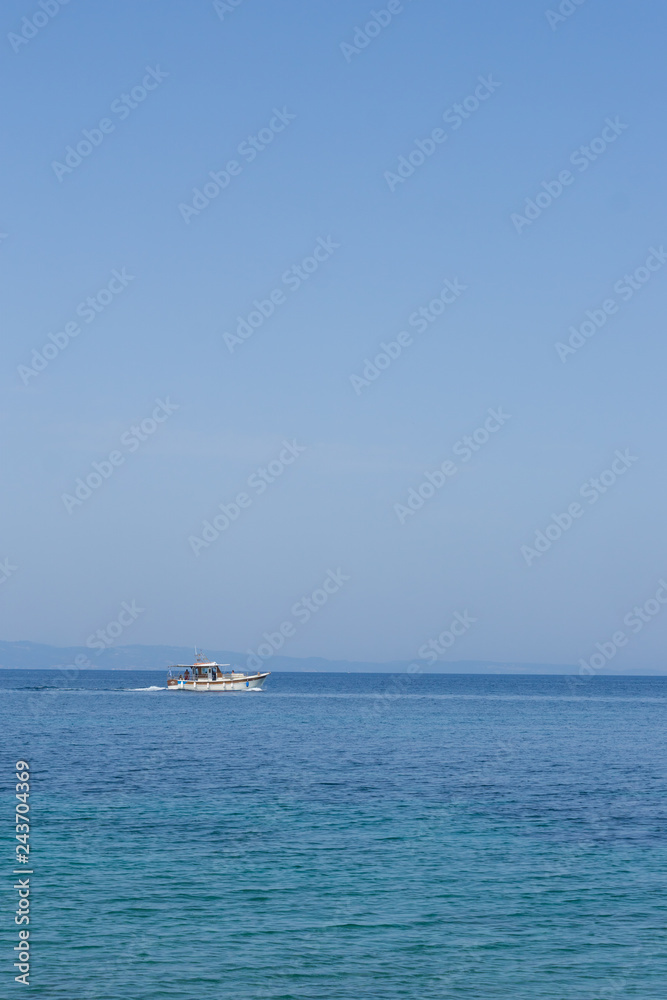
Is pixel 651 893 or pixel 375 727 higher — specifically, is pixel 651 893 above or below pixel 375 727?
below

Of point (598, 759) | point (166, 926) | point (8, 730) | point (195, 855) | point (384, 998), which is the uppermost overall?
point (8, 730)

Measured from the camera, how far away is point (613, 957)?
26438mm

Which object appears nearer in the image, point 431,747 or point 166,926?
point 166,926

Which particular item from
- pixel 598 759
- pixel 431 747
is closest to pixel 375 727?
pixel 431 747

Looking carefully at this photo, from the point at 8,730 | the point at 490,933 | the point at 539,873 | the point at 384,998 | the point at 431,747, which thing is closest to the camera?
the point at 384,998

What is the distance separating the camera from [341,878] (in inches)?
1318

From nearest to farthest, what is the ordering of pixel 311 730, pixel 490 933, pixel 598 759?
pixel 490 933
pixel 598 759
pixel 311 730

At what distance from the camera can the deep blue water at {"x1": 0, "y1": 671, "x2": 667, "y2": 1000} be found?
24.8 meters

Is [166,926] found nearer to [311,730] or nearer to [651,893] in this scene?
[651,893]

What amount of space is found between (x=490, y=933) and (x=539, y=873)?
23.0 feet

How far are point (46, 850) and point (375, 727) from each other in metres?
72.4

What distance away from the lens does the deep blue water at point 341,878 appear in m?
24.8

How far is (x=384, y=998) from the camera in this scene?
2325cm

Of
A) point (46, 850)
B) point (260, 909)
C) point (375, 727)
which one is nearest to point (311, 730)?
point (375, 727)
